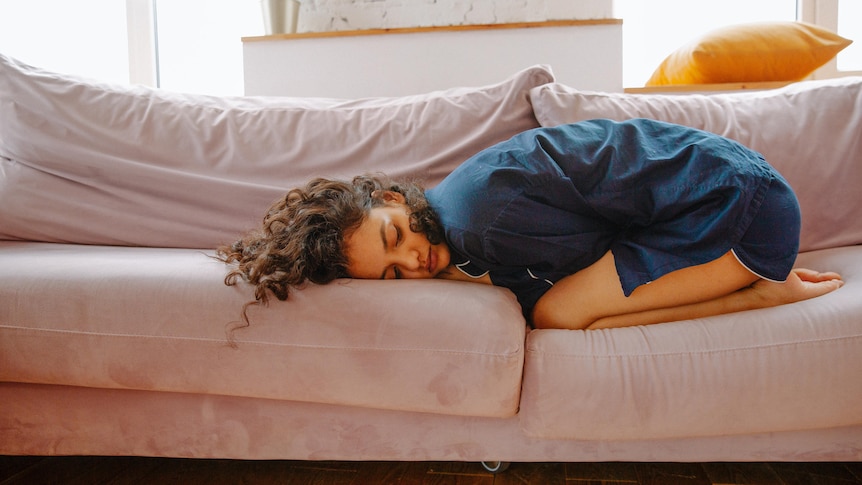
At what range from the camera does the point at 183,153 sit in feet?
5.49

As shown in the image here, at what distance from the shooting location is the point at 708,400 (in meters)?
1.02

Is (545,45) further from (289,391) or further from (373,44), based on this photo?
(289,391)

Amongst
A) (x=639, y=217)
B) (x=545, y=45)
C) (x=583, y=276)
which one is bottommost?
(x=583, y=276)

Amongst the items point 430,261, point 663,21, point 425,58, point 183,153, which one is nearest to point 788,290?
point 430,261

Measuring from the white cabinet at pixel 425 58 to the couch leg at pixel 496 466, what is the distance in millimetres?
1644

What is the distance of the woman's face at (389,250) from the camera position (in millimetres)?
1231

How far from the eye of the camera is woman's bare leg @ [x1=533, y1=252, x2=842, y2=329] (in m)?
1.16

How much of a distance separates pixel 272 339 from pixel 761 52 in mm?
1959

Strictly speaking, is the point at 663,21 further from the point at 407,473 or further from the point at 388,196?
the point at 407,473

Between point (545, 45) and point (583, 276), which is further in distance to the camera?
point (545, 45)

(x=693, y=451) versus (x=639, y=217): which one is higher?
(x=639, y=217)

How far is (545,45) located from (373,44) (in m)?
0.69

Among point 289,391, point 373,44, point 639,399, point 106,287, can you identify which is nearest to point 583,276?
point 639,399

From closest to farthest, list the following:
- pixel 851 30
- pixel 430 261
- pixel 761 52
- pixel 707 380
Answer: pixel 707 380, pixel 430 261, pixel 761 52, pixel 851 30
